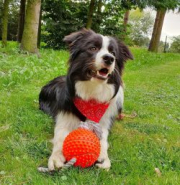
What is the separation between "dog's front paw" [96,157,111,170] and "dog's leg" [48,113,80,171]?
35 centimetres

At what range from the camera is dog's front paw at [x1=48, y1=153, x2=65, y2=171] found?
100 inches

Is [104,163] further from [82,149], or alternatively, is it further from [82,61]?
[82,61]

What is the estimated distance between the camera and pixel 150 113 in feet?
17.3

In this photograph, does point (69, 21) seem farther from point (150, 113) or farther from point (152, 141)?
point (152, 141)

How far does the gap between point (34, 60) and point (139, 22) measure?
133ft

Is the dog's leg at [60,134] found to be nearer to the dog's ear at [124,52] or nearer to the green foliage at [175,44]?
the dog's ear at [124,52]

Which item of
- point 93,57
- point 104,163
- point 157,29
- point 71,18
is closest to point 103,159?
point 104,163

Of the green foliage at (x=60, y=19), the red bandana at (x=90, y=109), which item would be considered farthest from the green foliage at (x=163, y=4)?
the red bandana at (x=90, y=109)

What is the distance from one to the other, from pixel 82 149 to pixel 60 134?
71 cm

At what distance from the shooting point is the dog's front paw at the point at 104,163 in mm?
2648

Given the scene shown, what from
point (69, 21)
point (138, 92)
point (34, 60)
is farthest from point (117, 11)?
point (138, 92)

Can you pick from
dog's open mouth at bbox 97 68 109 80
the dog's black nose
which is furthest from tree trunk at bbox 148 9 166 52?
the dog's black nose

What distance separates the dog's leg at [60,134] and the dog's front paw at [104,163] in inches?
13.9

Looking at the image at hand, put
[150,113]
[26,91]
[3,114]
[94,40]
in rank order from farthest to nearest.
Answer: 1. [26,91]
2. [150,113]
3. [3,114]
4. [94,40]
